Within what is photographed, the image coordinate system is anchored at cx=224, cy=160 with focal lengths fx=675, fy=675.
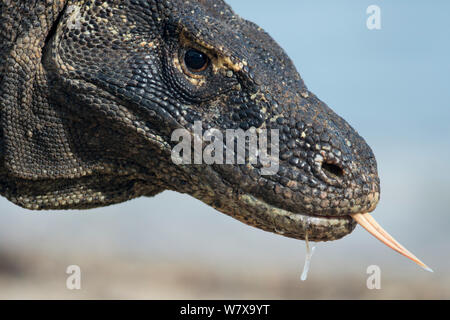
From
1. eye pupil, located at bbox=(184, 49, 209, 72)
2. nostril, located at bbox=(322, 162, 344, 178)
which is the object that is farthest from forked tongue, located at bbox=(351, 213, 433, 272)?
eye pupil, located at bbox=(184, 49, 209, 72)

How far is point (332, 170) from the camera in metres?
5.19

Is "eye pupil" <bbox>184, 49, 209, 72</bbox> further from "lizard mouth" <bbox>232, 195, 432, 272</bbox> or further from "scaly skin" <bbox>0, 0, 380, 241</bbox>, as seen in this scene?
"lizard mouth" <bbox>232, 195, 432, 272</bbox>

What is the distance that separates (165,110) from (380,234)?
1.88 metres

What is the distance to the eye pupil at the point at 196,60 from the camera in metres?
5.38

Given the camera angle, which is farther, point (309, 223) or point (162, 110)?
point (162, 110)

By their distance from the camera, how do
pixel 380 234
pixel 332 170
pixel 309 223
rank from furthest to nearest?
pixel 332 170, pixel 309 223, pixel 380 234

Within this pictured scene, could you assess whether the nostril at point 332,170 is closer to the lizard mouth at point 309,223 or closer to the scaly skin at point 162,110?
the scaly skin at point 162,110

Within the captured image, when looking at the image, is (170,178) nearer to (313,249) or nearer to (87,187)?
(87,187)

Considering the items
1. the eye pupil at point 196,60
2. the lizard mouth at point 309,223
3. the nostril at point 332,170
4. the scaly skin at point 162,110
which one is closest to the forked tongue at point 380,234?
the lizard mouth at point 309,223

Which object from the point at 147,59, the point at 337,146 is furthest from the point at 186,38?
the point at 337,146

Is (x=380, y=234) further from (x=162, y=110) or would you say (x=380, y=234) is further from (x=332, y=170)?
(x=162, y=110)

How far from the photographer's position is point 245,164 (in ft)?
16.6

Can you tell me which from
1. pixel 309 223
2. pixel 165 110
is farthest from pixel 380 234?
pixel 165 110

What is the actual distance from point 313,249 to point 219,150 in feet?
3.50
